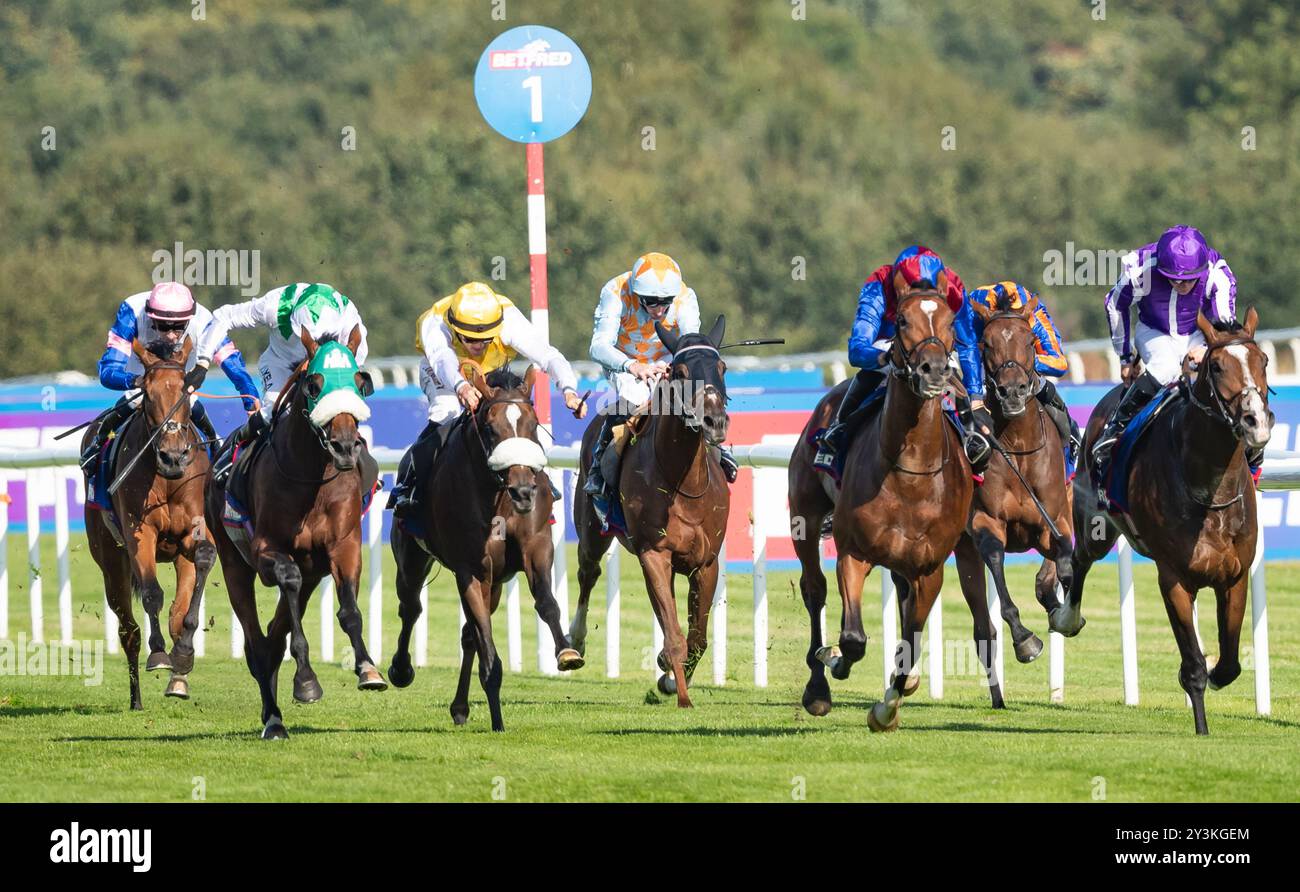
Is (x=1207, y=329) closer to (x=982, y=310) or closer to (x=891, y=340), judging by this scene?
(x=891, y=340)

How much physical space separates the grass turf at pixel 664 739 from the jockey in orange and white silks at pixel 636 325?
123 centimetres

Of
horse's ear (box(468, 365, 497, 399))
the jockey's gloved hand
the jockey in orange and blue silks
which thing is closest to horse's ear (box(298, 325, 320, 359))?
horse's ear (box(468, 365, 497, 399))

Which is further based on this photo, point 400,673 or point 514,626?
point 514,626

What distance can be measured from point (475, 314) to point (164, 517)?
7.09 feet

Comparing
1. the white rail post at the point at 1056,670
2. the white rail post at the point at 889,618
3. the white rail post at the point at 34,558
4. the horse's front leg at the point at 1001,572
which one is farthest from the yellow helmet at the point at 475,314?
the white rail post at the point at 34,558

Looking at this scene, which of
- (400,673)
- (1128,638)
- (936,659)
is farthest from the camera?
(936,659)

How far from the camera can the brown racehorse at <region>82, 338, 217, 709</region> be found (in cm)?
1057

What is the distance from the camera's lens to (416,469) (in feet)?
32.2

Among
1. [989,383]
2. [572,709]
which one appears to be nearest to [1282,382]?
[989,383]

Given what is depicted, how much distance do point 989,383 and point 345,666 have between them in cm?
398

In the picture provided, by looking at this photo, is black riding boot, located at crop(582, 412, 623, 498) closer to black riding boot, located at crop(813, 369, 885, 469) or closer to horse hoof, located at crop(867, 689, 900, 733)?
black riding boot, located at crop(813, 369, 885, 469)

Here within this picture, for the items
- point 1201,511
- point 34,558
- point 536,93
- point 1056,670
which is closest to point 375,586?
point 34,558

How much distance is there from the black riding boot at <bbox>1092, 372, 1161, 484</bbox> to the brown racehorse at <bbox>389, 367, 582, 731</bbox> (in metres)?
2.38

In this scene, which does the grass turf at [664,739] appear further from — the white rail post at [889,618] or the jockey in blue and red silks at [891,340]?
the jockey in blue and red silks at [891,340]
